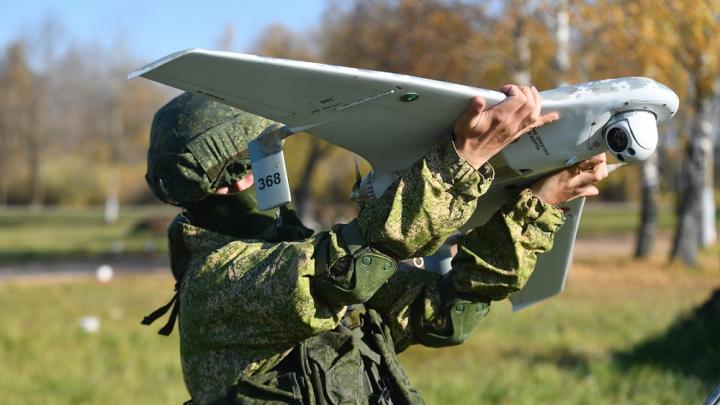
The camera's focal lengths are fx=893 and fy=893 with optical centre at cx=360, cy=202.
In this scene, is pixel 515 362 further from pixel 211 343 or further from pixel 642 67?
pixel 642 67

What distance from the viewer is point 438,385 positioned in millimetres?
6301

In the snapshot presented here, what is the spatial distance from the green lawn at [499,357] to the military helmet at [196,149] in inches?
146

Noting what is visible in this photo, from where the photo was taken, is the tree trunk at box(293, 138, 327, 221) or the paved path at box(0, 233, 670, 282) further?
the tree trunk at box(293, 138, 327, 221)

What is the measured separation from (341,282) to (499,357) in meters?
5.72

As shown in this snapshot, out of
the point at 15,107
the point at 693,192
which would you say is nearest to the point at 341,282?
the point at 693,192

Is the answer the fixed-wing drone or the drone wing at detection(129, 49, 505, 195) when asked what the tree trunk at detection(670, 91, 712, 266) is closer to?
the fixed-wing drone

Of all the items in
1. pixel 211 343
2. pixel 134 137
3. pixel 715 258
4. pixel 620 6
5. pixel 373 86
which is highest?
pixel 373 86

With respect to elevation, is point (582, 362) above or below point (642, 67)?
above

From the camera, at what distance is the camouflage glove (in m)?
2.50

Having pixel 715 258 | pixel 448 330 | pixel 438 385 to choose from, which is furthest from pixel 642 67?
pixel 448 330

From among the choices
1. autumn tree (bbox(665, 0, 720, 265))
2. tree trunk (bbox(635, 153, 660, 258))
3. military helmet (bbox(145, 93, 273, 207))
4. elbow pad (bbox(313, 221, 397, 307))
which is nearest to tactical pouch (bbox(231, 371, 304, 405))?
elbow pad (bbox(313, 221, 397, 307))

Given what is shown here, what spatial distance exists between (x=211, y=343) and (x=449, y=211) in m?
0.70

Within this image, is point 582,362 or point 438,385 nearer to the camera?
point 438,385

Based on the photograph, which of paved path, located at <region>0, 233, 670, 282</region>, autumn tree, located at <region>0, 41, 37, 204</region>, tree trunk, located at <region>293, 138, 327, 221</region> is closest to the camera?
paved path, located at <region>0, 233, 670, 282</region>
